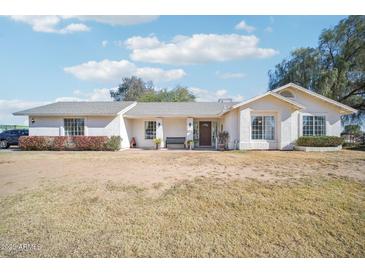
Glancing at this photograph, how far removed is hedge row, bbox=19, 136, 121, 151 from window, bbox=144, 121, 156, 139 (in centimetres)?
314

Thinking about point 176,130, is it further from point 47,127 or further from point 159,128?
point 47,127

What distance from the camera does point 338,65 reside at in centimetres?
2202

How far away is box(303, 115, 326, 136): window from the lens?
16266 mm

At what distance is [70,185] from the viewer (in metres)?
6.57

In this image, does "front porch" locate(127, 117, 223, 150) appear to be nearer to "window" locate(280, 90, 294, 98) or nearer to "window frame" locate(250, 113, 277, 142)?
"window frame" locate(250, 113, 277, 142)

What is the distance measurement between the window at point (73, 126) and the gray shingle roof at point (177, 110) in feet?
12.7

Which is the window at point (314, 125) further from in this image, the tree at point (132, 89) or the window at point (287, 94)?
the tree at point (132, 89)

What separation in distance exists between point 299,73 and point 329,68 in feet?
9.31

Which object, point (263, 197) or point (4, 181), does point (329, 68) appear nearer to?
point (263, 197)

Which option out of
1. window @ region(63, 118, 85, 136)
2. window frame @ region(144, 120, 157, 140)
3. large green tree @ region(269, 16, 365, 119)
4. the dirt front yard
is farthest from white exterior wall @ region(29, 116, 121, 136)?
large green tree @ region(269, 16, 365, 119)

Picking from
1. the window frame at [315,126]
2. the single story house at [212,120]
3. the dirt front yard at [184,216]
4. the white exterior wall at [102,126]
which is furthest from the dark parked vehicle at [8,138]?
the window frame at [315,126]

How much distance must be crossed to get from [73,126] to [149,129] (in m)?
6.35

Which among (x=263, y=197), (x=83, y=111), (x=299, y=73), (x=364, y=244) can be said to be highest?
(x=299, y=73)

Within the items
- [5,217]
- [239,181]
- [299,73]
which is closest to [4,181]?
[5,217]
